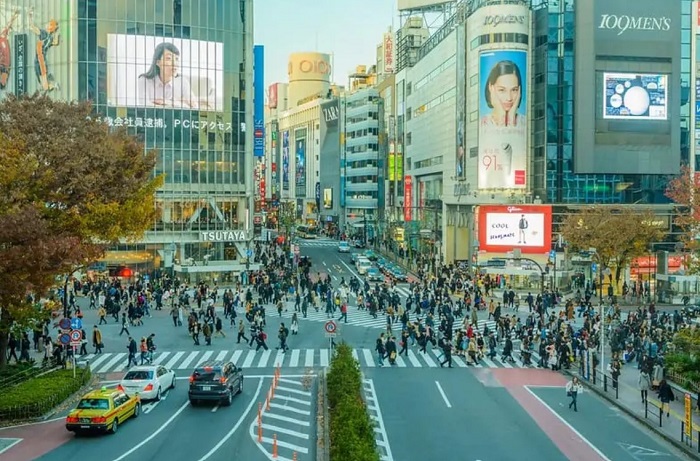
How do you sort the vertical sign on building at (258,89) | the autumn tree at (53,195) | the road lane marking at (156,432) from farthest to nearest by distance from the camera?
1. the vertical sign on building at (258,89)
2. the autumn tree at (53,195)
3. the road lane marking at (156,432)

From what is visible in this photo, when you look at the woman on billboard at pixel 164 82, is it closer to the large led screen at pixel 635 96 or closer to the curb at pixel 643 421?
the large led screen at pixel 635 96

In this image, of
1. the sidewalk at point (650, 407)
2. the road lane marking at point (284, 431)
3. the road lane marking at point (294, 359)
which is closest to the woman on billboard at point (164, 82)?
the road lane marking at point (294, 359)

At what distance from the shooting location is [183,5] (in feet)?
244

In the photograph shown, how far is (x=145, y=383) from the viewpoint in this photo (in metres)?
28.6

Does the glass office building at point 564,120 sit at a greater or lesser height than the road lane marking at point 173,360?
greater

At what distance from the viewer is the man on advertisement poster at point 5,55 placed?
265 feet

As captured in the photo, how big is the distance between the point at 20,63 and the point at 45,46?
6.26 m

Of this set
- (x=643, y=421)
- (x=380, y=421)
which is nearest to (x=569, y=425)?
(x=643, y=421)

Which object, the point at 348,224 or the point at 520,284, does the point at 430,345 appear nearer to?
the point at 520,284

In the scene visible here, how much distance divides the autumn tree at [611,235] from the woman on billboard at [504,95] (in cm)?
1423

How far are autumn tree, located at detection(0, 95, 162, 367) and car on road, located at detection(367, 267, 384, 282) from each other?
37.0 meters

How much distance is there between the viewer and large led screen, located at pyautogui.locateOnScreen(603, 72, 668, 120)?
73750mm

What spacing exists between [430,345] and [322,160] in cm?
14096

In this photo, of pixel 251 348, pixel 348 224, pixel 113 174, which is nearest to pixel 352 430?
pixel 113 174
